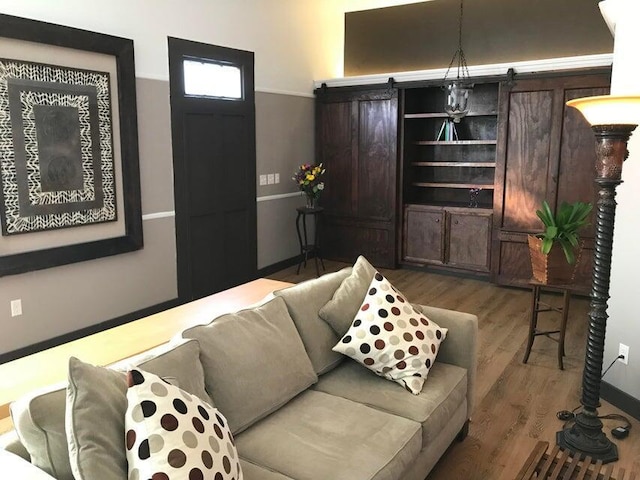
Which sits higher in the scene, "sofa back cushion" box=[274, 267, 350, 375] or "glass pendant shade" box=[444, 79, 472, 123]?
"glass pendant shade" box=[444, 79, 472, 123]

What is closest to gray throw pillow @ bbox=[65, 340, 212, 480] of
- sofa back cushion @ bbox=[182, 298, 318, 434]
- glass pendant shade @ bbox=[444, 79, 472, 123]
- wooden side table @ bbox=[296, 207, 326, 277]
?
sofa back cushion @ bbox=[182, 298, 318, 434]

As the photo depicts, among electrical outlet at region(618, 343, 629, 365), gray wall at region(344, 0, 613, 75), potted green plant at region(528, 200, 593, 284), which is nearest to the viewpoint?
electrical outlet at region(618, 343, 629, 365)

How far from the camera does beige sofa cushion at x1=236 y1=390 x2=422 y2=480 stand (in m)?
1.83

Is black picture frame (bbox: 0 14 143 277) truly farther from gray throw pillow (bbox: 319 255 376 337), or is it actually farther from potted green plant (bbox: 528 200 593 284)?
potted green plant (bbox: 528 200 593 284)

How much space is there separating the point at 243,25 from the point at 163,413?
477cm

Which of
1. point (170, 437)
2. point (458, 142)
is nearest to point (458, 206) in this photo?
point (458, 142)

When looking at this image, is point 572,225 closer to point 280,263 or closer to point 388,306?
point 388,306

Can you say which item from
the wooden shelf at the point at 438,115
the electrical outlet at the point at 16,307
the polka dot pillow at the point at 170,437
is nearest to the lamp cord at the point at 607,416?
the polka dot pillow at the point at 170,437

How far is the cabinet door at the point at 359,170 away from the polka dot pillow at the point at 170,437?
4.91 m

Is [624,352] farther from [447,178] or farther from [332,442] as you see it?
[447,178]

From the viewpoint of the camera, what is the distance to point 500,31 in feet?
19.2

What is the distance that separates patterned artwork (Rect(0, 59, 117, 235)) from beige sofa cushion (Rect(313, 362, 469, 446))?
2.50 m

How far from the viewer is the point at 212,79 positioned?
5.16 meters

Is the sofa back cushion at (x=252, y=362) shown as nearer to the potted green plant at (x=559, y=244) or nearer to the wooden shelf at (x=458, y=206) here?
the potted green plant at (x=559, y=244)
